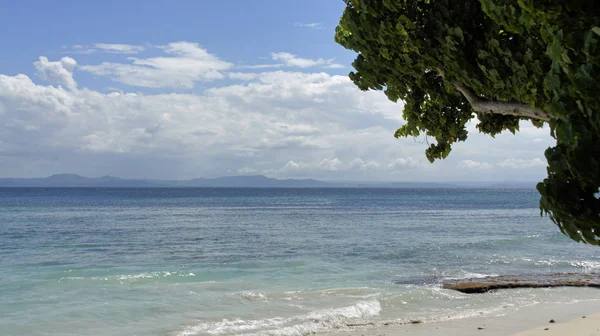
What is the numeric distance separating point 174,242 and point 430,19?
92.1ft

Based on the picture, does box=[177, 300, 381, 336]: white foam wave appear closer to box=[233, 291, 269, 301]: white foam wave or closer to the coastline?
the coastline

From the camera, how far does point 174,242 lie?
33.9 m

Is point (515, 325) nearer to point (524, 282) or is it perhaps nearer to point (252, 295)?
point (524, 282)

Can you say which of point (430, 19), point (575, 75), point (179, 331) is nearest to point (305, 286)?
point (179, 331)

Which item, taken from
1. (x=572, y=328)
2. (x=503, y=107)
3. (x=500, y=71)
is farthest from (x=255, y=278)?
(x=500, y=71)

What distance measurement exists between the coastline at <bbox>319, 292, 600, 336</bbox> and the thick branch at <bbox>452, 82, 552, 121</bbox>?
6330mm

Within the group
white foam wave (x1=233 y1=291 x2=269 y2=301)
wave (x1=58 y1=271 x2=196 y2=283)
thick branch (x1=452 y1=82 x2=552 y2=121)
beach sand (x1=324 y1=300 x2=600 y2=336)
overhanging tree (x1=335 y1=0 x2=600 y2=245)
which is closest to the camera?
overhanging tree (x1=335 y1=0 x2=600 y2=245)

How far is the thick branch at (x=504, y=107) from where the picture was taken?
8102 millimetres

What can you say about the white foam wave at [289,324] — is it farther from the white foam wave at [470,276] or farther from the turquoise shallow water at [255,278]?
the white foam wave at [470,276]

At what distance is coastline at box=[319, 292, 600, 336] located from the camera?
12.9 metres

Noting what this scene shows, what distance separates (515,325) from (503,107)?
7582mm

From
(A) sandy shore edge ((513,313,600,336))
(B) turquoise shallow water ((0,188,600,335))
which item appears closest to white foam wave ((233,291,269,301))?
→ (B) turquoise shallow water ((0,188,600,335))

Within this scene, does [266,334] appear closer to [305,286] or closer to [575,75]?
[305,286]

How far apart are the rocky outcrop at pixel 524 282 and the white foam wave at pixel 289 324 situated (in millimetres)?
4888
